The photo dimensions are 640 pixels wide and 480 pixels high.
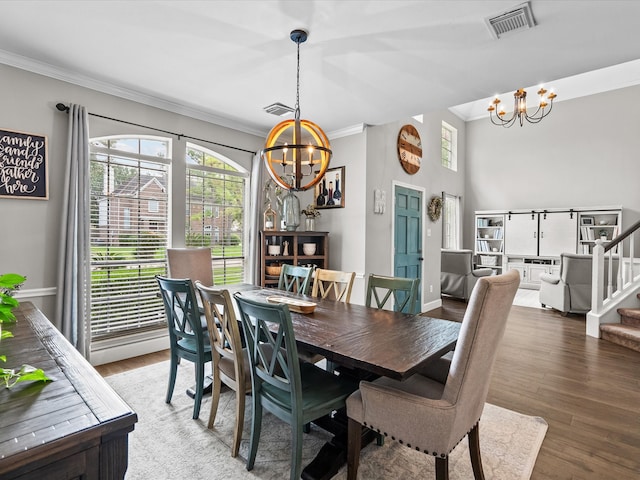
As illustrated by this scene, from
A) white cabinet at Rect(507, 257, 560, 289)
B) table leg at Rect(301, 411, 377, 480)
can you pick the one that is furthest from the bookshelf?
white cabinet at Rect(507, 257, 560, 289)

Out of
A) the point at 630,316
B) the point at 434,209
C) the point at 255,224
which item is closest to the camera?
the point at 630,316

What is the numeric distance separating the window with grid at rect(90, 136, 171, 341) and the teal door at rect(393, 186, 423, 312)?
322cm

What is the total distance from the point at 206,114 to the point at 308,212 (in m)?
1.78

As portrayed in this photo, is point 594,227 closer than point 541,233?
Yes

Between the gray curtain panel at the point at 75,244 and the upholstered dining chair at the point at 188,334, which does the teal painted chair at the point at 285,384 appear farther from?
the gray curtain panel at the point at 75,244

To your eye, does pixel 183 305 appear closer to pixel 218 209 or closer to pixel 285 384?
pixel 285 384

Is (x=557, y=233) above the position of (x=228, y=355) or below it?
above

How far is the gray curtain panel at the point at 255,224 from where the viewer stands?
4.49 m

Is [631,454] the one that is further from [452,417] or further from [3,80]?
[3,80]

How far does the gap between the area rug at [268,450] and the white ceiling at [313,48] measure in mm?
2746

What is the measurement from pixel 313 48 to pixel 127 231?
103 inches

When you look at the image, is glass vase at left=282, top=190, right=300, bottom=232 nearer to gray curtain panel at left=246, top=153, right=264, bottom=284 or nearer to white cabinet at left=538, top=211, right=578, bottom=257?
gray curtain panel at left=246, top=153, right=264, bottom=284

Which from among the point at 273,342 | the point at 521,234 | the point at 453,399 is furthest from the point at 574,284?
the point at 273,342

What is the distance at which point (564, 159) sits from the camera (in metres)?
7.99
